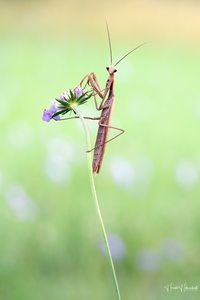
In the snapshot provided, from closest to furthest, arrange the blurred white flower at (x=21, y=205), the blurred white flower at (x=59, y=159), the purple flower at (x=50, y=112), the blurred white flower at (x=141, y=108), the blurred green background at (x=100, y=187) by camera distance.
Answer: the purple flower at (x=50, y=112), the blurred green background at (x=100, y=187), the blurred white flower at (x=21, y=205), the blurred white flower at (x=59, y=159), the blurred white flower at (x=141, y=108)

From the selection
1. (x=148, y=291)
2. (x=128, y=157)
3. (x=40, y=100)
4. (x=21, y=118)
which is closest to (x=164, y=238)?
(x=148, y=291)

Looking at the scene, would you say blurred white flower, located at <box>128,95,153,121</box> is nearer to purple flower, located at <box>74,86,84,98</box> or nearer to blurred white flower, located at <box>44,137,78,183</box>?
blurred white flower, located at <box>44,137,78,183</box>

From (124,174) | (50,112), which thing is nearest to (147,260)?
(124,174)

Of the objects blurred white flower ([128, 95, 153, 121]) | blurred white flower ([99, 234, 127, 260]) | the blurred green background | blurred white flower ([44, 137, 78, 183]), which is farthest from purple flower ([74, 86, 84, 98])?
blurred white flower ([128, 95, 153, 121])

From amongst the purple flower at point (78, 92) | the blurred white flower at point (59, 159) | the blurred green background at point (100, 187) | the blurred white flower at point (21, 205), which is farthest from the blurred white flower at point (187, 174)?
the purple flower at point (78, 92)

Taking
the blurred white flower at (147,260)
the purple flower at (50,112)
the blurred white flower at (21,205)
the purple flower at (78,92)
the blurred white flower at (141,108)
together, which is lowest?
the purple flower at (50,112)

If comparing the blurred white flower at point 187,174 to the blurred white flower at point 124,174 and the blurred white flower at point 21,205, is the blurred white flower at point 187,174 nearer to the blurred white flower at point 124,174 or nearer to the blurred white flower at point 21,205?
the blurred white flower at point 124,174

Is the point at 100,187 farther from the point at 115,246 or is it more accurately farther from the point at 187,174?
the point at 115,246

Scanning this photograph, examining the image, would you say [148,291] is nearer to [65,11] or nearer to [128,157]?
[128,157]
